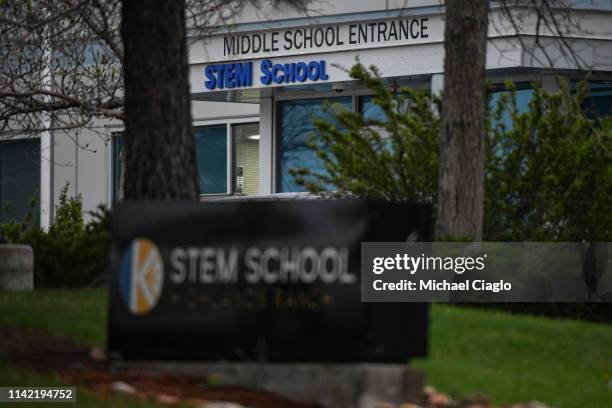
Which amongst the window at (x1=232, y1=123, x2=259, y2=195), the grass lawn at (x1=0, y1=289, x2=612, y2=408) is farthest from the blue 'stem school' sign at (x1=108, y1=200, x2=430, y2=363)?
the window at (x1=232, y1=123, x2=259, y2=195)

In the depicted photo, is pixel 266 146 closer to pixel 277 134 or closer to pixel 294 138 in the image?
pixel 277 134

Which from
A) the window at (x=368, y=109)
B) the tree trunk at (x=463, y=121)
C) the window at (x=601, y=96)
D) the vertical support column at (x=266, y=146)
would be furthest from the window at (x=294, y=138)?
the tree trunk at (x=463, y=121)

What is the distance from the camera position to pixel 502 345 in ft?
37.4

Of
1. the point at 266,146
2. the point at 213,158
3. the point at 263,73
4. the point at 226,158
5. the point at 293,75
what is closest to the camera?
the point at 293,75

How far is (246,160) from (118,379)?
23.1m

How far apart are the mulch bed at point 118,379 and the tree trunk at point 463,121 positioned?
261 inches

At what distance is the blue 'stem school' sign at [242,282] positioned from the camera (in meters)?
8.11

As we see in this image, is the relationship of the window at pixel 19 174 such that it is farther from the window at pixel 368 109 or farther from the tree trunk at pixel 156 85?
the tree trunk at pixel 156 85

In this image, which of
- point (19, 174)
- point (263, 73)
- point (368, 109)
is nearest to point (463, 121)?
point (263, 73)

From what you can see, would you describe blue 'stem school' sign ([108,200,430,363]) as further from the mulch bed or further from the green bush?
the green bush

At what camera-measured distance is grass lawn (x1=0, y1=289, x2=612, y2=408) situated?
966 cm

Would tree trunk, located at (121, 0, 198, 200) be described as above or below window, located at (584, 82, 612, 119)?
below

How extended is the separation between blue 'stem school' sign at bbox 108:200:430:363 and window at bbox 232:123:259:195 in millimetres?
22914

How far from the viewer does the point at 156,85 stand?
33.7 feet
